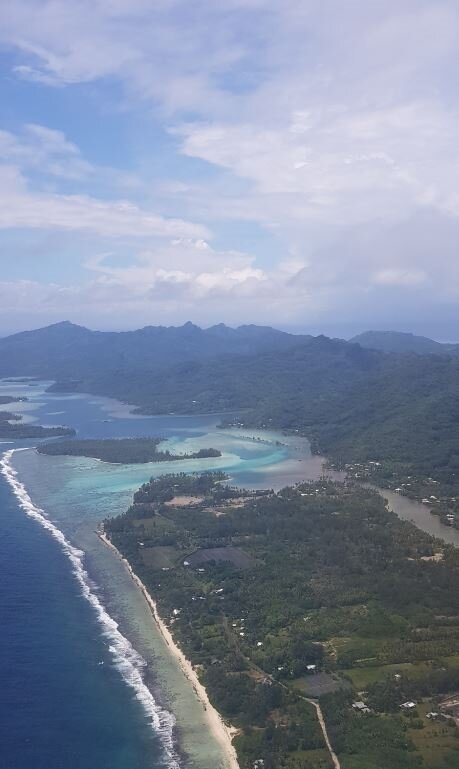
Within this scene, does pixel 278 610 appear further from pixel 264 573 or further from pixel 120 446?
pixel 120 446

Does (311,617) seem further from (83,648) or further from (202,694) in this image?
(83,648)

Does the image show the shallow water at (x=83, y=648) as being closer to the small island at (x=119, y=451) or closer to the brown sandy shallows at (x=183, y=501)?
the brown sandy shallows at (x=183, y=501)

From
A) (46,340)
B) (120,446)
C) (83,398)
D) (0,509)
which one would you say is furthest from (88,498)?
(46,340)

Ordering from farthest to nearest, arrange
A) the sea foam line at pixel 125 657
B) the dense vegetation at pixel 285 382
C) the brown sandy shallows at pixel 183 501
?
the dense vegetation at pixel 285 382
the brown sandy shallows at pixel 183 501
the sea foam line at pixel 125 657

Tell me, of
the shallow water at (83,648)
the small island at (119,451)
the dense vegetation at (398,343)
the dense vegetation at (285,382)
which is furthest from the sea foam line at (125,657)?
the dense vegetation at (398,343)

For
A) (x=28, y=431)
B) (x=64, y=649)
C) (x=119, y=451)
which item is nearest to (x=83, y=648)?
(x=64, y=649)

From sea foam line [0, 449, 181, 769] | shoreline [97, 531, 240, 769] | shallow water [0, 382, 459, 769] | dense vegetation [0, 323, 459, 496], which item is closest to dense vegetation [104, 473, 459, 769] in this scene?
shoreline [97, 531, 240, 769]
